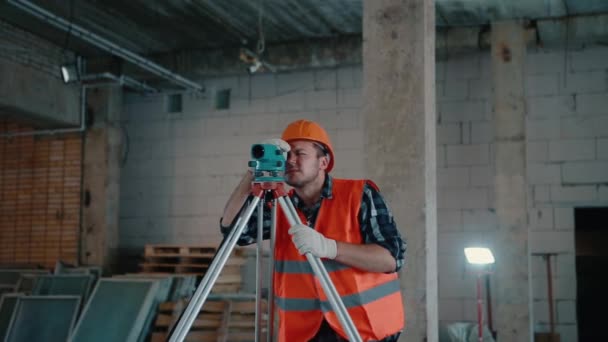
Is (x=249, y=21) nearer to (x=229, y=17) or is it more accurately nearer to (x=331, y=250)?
(x=229, y=17)

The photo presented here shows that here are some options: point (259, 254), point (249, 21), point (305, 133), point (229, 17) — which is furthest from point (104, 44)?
point (259, 254)

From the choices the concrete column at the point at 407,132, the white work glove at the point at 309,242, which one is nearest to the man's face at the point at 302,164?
the white work glove at the point at 309,242

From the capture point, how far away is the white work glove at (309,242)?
2.34 meters

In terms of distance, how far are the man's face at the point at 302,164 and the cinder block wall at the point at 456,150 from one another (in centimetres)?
637

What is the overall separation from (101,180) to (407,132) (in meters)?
7.44

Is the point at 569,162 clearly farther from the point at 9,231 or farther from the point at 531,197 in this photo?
the point at 9,231

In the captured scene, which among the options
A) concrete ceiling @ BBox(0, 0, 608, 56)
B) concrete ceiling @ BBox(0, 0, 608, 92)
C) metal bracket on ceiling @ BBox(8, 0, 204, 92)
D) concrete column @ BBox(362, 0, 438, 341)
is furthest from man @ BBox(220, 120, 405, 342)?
metal bracket on ceiling @ BBox(8, 0, 204, 92)

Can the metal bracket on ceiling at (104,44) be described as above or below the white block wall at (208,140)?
above

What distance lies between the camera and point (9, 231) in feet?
35.8

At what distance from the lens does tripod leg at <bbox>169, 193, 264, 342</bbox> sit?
86.8 inches

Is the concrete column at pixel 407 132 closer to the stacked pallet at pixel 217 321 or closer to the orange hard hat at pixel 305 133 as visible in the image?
the orange hard hat at pixel 305 133

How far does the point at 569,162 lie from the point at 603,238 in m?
2.09

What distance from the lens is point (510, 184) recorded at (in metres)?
8.09

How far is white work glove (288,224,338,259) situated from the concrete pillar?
8338 millimetres
